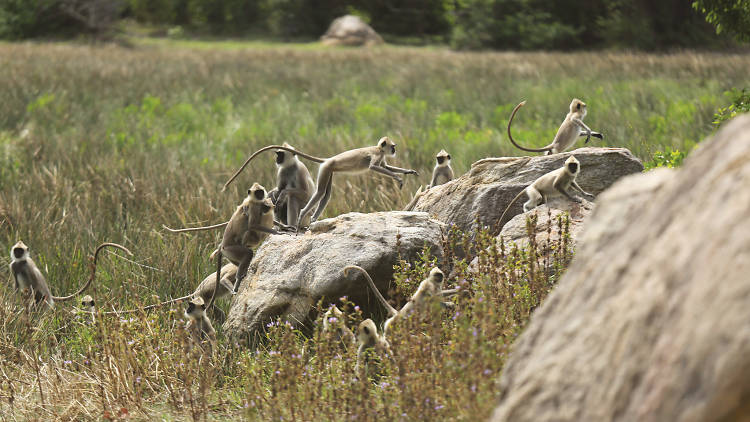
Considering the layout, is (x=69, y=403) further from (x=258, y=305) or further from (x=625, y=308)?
(x=625, y=308)

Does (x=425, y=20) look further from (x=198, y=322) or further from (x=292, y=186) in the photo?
(x=198, y=322)

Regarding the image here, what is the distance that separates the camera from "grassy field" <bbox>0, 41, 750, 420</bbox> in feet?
13.1

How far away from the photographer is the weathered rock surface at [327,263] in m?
5.23

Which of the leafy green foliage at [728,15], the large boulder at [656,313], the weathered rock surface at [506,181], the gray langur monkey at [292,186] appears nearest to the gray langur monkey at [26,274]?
the gray langur monkey at [292,186]

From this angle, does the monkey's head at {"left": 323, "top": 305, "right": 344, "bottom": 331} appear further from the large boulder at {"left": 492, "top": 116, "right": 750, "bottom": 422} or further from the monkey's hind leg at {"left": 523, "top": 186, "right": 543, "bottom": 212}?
the monkey's hind leg at {"left": 523, "top": 186, "right": 543, "bottom": 212}

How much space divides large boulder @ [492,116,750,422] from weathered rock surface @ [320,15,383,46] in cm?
4060

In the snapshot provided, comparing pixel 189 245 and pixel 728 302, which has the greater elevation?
pixel 728 302

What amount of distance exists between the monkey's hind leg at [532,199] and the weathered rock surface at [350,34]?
37357 millimetres

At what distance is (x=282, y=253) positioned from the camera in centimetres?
566

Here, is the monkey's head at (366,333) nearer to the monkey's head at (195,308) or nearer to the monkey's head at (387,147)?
the monkey's head at (195,308)

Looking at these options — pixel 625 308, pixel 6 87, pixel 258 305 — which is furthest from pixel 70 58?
pixel 625 308

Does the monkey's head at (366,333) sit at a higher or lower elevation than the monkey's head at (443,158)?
lower

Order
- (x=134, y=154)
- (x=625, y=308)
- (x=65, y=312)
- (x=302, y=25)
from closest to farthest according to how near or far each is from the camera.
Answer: (x=625, y=308) < (x=65, y=312) < (x=134, y=154) < (x=302, y=25)

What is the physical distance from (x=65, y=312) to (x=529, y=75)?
14413 mm
